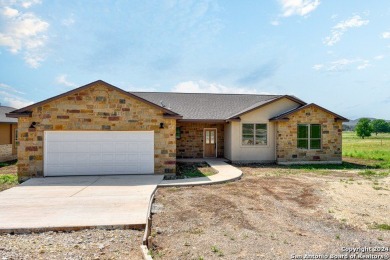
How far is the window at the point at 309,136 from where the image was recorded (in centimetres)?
1647

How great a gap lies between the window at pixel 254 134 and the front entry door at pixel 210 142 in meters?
2.98

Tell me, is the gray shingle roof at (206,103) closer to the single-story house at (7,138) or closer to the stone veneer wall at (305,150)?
the stone veneer wall at (305,150)

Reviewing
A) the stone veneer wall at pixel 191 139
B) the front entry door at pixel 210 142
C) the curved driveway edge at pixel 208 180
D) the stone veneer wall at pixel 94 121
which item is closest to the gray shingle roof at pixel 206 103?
the stone veneer wall at pixel 191 139

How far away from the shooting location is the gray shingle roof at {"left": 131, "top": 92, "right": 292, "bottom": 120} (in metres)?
18.2

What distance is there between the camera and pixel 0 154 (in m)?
17.6

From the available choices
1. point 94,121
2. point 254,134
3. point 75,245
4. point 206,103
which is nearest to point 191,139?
point 206,103

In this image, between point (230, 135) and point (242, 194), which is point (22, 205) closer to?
point (242, 194)

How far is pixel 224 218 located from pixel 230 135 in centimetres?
1094

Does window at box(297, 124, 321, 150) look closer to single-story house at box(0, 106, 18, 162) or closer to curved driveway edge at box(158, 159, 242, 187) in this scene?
curved driveway edge at box(158, 159, 242, 187)

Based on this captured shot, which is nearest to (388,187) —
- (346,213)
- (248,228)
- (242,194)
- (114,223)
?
(346,213)

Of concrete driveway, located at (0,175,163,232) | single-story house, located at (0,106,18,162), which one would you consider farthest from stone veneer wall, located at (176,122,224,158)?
single-story house, located at (0,106,18,162)

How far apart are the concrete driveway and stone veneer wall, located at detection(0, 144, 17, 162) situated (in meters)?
9.92

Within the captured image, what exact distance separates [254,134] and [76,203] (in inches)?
479

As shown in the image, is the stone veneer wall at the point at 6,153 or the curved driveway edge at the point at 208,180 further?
the stone veneer wall at the point at 6,153
